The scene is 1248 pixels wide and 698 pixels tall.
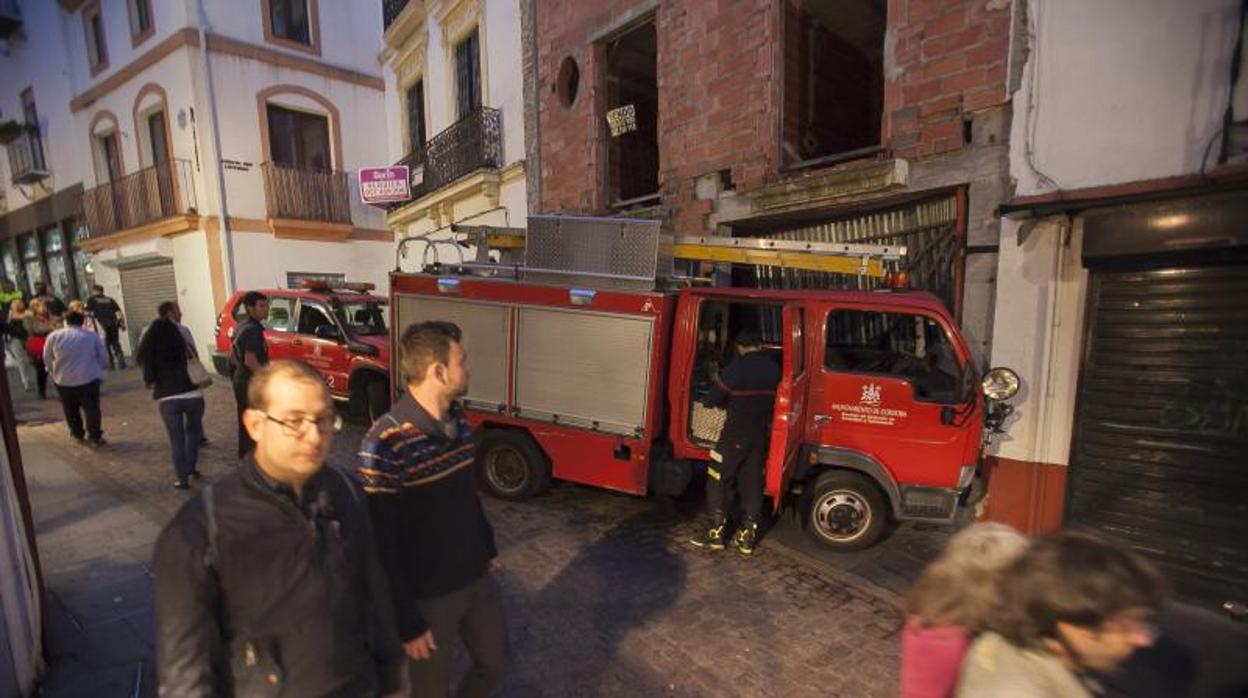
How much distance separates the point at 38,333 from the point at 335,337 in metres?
6.37

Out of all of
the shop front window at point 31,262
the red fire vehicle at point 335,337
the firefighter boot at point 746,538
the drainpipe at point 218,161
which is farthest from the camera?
the shop front window at point 31,262

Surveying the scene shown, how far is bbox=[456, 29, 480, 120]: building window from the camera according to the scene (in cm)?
1123

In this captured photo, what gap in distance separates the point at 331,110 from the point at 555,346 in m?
14.1

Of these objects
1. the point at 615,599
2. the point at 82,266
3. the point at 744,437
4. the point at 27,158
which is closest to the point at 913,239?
the point at 744,437

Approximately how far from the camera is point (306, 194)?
1482 centimetres

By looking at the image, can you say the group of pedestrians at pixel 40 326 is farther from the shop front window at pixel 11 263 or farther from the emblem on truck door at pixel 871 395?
the shop front window at pixel 11 263

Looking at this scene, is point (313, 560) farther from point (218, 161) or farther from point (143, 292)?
point (143, 292)

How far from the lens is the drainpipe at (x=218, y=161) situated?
42.2 ft

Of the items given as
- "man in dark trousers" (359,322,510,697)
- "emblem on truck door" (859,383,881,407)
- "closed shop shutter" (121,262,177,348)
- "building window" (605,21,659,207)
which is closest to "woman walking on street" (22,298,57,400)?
"closed shop shutter" (121,262,177,348)

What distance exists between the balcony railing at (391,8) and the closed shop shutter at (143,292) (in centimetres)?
870

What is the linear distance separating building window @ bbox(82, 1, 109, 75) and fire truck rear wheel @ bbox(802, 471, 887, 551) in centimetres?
2057

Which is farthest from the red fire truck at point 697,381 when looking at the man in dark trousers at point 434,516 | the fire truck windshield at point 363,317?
the fire truck windshield at point 363,317

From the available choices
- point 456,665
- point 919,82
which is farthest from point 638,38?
point 456,665

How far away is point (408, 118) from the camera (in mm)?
14180
